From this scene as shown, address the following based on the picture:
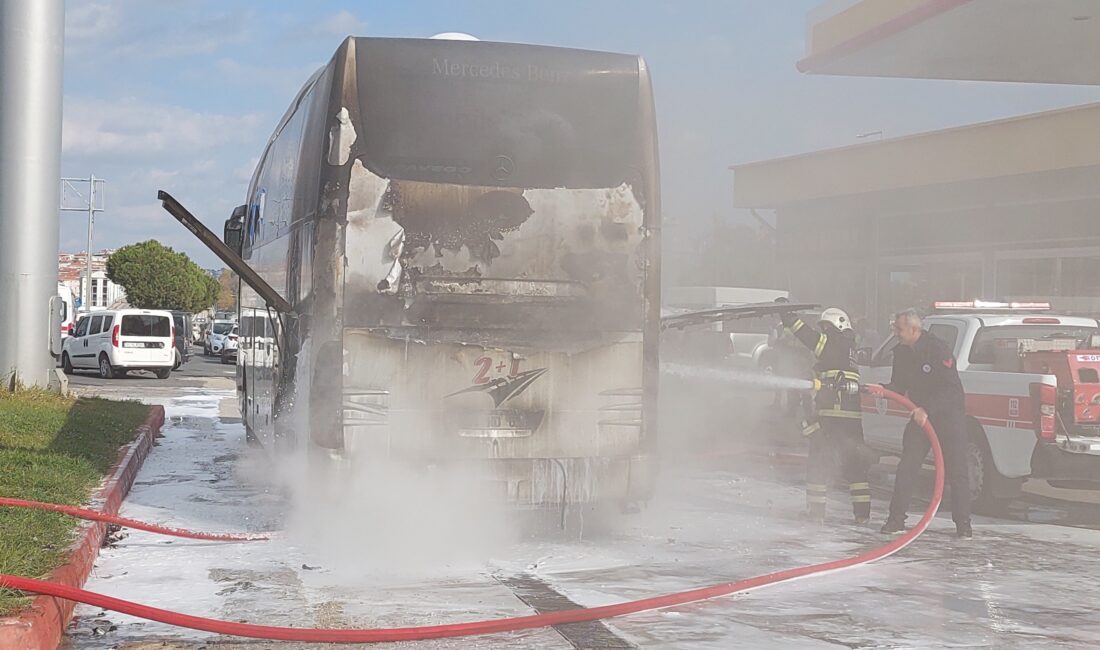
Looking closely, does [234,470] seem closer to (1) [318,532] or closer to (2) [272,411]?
(2) [272,411]

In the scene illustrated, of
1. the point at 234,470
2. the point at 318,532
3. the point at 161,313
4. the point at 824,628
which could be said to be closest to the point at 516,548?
the point at 318,532

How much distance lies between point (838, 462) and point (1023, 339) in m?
2.69

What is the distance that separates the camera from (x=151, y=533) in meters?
8.34

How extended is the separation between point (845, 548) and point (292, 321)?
423 centimetres

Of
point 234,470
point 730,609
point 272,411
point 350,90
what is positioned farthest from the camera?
point 234,470

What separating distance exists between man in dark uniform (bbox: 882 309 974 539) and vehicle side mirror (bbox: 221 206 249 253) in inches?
302

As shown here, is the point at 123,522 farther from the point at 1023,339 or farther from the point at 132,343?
the point at 132,343

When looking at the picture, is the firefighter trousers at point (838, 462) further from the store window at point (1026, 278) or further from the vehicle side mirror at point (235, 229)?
the store window at point (1026, 278)

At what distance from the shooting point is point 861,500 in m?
9.38

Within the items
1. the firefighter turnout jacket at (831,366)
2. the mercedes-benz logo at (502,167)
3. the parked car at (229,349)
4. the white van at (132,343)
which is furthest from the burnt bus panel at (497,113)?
the parked car at (229,349)

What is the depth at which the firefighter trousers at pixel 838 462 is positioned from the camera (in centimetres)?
935

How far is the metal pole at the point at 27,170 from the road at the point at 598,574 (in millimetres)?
6213

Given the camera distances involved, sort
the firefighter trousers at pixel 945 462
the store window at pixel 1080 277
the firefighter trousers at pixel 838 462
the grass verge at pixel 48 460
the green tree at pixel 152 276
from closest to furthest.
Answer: the grass verge at pixel 48 460, the firefighter trousers at pixel 945 462, the firefighter trousers at pixel 838 462, the store window at pixel 1080 277, the green tree at pixel 152 276

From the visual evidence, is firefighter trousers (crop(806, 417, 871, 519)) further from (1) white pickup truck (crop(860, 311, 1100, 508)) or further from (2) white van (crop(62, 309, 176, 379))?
(2) white van (crop(62, 309, 176, 379))
